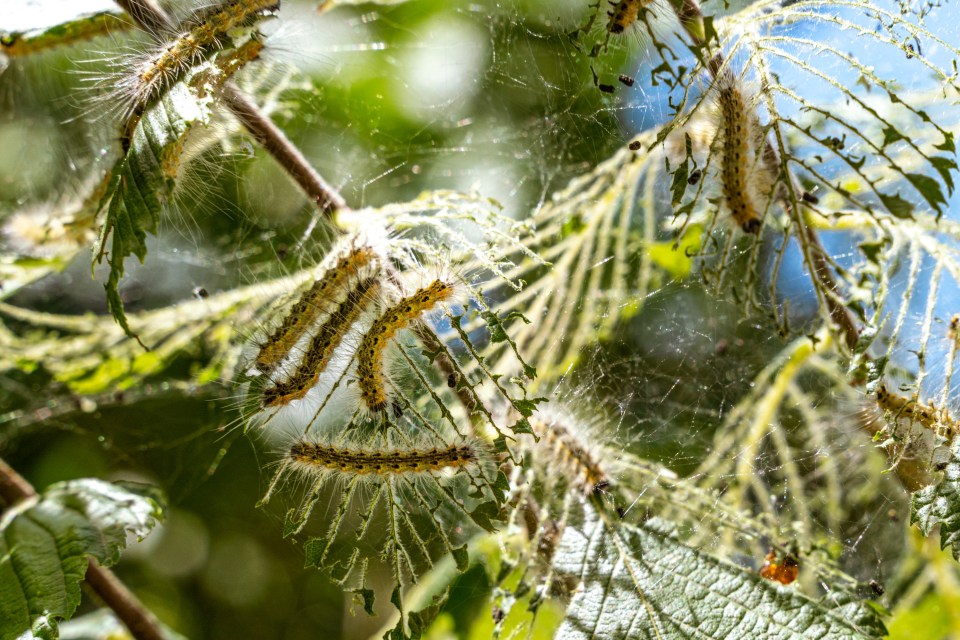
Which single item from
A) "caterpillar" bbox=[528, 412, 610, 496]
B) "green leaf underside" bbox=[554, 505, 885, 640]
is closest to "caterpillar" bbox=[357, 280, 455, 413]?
"caterpillar" bbox=[528, 412, 610, 496]

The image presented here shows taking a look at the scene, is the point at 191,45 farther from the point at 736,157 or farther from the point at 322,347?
the point at 736,157

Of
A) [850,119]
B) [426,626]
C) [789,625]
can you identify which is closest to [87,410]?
[426,626]

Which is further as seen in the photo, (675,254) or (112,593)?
(675,254)

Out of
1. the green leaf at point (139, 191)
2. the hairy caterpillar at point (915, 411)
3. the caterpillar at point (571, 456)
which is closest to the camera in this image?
the green leaf at point (139, 191)

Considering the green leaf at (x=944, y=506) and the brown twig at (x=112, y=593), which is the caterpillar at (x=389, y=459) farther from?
the green leaf at (x=944, y=506)

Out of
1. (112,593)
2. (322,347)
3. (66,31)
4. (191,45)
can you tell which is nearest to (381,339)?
(322,347)

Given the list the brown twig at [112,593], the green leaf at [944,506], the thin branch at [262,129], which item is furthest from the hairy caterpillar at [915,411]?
the brown twig at [112,593]
